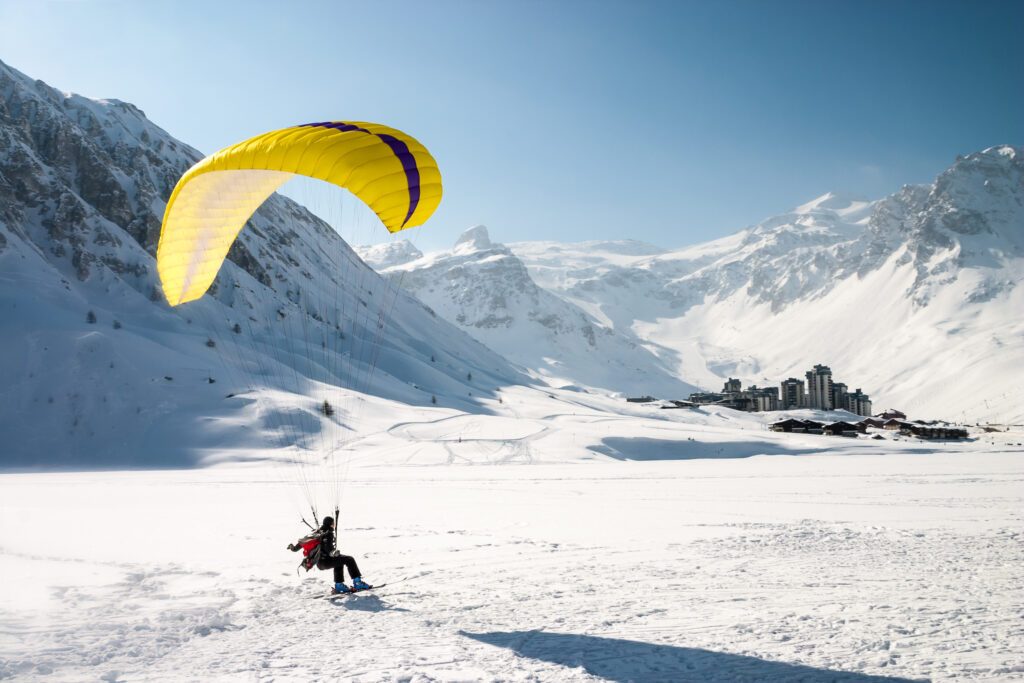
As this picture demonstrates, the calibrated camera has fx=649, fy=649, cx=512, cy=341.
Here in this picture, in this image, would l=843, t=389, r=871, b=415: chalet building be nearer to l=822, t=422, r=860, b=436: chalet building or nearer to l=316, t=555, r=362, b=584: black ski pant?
l=822, t=422, r=860, b=436: chalet building

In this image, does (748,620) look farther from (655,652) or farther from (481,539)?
(481,539)

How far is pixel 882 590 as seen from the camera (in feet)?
33.8

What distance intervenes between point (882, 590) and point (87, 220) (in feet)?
310

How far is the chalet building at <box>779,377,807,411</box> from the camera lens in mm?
146250

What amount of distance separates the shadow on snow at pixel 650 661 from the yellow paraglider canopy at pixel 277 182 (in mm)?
7166

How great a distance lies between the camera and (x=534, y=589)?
10523 millimetres

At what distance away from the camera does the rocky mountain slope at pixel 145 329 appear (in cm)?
5131

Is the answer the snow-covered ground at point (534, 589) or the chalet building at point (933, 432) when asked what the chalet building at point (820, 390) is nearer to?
the chalet building at point (933, 432)

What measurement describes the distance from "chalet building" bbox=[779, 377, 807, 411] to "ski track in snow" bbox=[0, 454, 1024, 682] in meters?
136

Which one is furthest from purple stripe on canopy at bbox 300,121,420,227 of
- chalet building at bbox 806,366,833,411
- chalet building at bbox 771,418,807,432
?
chalet building at bbox 806,366,833,411

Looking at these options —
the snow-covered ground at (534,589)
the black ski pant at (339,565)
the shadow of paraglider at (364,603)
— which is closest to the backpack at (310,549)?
the black ski pant at (339,565)

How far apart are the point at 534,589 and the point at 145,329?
2842 inches

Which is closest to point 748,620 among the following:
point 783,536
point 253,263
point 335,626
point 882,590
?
point 882,590

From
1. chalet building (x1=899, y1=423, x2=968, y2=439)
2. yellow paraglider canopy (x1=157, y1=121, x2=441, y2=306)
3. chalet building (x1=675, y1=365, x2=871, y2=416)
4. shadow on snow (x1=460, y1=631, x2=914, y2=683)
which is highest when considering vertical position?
chalet building (x1=675, y1=365, x2=871, y2=416)
